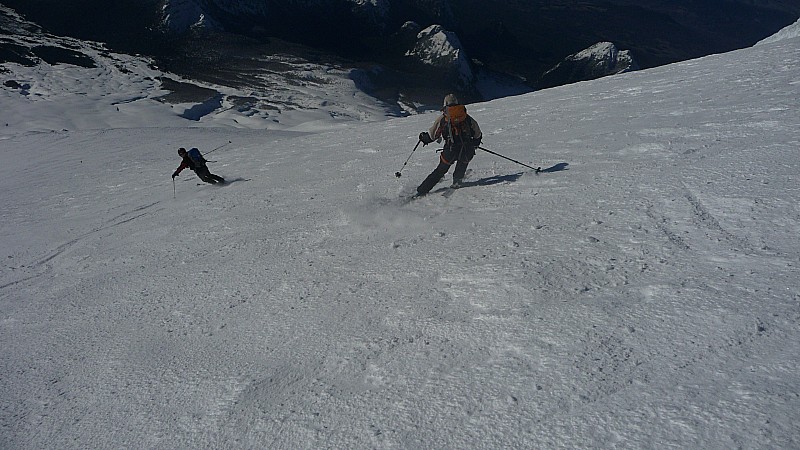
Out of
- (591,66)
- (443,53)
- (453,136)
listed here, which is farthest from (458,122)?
(591,66)

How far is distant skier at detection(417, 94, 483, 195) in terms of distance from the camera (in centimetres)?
821

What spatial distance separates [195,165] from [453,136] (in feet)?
22.5

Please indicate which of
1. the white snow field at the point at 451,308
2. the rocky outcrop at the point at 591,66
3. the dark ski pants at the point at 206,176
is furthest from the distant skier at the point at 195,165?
the rocky outcrop at the point at 591,66

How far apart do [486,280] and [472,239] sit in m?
1.14

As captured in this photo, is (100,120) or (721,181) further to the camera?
(100,120)

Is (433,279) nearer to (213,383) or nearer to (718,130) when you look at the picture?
(213,383)

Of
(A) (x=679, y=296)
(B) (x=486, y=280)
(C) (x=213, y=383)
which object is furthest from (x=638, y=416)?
(C) (x=213, y=383)

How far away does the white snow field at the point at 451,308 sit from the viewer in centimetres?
339

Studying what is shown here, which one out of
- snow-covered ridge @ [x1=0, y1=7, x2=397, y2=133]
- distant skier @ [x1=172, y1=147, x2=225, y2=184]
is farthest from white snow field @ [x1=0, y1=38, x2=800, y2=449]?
snow-covered ridge @ [x1=0, y1=7, x2=397, y2=133]

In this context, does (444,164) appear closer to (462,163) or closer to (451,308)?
(462,163)

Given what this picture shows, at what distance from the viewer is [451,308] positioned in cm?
472

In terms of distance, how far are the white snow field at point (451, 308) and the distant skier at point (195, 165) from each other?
1866 millimetres

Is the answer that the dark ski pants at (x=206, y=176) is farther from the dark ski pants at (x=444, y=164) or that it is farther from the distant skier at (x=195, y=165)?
the dark ski pants at (x=444, y=164)

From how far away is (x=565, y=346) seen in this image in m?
3.90
